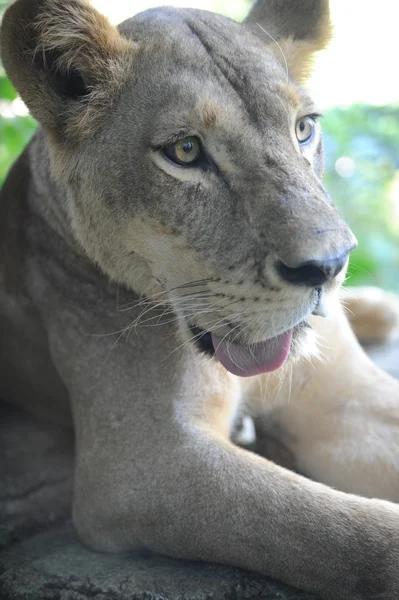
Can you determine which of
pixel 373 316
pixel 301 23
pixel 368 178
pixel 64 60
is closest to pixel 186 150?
pixel 64 60

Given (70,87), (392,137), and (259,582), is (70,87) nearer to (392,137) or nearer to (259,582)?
(259,582)

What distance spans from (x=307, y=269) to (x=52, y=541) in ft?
3.73

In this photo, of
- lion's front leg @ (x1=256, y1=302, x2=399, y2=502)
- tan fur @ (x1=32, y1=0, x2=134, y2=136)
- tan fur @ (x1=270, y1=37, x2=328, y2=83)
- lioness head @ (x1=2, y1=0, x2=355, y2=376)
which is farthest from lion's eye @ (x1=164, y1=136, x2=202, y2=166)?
lion's front leg @ (x1=256, y1=302, x2=399, y2=502)

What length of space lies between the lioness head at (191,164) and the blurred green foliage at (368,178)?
9.60 ft

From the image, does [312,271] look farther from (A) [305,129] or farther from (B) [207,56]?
(B) [207,56]

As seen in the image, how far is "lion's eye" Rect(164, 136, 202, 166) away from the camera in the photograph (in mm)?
1973

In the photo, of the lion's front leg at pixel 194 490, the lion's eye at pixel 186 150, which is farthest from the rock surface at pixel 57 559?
the lion's eye at pixel 186 150

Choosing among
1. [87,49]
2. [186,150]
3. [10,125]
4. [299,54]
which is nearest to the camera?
[186,150]

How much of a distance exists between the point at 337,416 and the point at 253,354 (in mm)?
581

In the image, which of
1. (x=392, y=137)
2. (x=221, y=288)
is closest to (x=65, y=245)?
(x=221, y=288)

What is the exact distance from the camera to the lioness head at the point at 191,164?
1.85 meters

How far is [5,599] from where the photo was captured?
206 cm

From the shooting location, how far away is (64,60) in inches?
82.6

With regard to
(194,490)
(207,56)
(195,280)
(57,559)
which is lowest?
(57,559)
